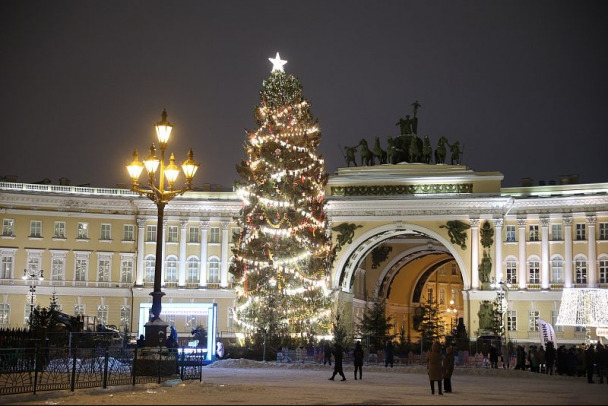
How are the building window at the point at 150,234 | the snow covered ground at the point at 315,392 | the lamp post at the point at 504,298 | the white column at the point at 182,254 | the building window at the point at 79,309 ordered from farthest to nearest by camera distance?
1. the building window at the point at 150,234
2. the white column at the point at 182,254
3. the building window at the point at 79,309
4. the lamp post at the point at 504,298
5. the snow covered ground at the point at 315,392

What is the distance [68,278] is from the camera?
64.9 m

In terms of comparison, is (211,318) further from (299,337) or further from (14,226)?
(14,226)

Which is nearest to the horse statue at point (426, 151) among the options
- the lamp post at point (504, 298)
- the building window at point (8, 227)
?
the lamp post at point (504, 298)

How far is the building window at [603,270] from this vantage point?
2354 inches

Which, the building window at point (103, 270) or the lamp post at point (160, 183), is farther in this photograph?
the building window at point (103, 270)

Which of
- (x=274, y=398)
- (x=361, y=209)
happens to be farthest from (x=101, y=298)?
(x=274, y=398)

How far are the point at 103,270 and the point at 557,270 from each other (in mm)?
28910

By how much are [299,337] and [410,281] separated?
124 ft

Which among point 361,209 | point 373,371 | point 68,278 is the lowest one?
point 373,371

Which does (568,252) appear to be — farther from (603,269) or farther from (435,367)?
(435,367)

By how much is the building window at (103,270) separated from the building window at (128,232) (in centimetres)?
184

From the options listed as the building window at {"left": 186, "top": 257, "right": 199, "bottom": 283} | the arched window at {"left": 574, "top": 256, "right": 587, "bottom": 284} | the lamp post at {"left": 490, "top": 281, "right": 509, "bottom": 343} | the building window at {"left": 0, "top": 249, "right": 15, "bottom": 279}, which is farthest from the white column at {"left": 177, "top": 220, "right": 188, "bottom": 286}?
the arched window at {"left": 574, "top": 256, "right": 587, "bottom": 284}

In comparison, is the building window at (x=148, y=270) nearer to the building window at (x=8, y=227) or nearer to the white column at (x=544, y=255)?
the building window at (x=8, y=227)

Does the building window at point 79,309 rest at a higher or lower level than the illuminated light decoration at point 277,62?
lower
